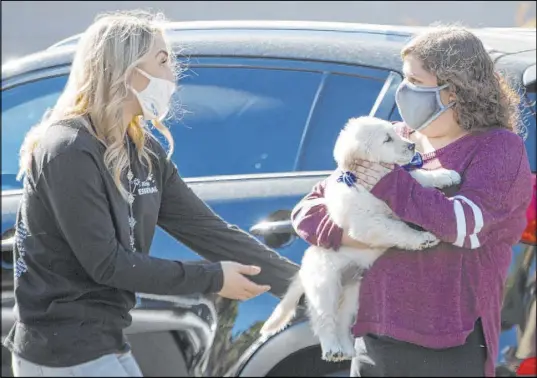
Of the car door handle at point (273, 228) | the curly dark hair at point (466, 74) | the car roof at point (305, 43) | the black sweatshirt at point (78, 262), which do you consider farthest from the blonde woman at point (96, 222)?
the car roof at point (305, 43)

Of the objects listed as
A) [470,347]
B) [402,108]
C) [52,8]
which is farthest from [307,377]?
[52,8]

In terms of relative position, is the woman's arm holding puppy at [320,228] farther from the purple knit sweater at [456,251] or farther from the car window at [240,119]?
the car window at [240,119]

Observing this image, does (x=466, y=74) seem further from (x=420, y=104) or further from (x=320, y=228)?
(x=320, y=228)

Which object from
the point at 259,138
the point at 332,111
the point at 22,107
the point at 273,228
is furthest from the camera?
the point at 22,107

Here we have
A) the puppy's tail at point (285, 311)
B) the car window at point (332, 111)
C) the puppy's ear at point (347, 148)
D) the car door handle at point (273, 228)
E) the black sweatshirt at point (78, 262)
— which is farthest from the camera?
A: the car window at point (332, 111)

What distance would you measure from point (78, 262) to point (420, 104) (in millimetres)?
960

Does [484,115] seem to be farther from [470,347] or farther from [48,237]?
[48,237]

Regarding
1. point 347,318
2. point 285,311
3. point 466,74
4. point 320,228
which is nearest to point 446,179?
point 466,74

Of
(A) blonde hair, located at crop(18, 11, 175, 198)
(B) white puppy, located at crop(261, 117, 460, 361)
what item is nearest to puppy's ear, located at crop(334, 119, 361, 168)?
(B) white puppy, located at crop(261, 117, 460, 361)

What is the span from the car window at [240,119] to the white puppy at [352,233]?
26.1 inches

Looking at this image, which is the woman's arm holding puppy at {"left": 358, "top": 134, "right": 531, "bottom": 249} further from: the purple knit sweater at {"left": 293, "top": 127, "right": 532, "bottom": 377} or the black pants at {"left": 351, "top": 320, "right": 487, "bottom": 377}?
the black pants at {"left": 351, "top": 320, "right": 487, "bottom": 377}

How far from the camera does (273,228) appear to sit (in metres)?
3.15

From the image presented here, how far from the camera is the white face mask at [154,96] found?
2.67 meters

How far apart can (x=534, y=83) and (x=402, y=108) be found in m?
0.58
